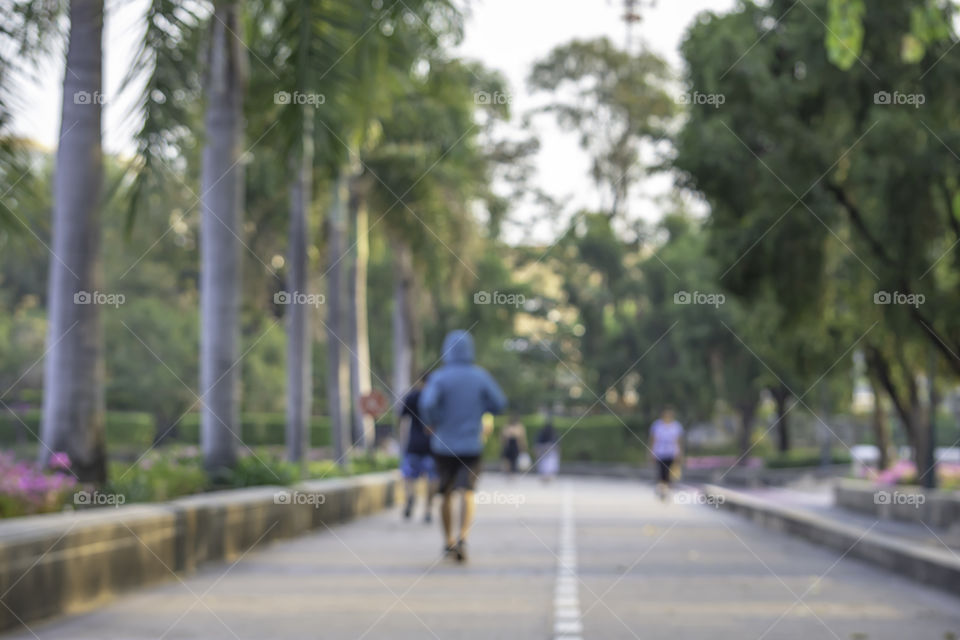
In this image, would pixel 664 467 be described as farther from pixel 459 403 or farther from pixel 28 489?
pixel 28 489

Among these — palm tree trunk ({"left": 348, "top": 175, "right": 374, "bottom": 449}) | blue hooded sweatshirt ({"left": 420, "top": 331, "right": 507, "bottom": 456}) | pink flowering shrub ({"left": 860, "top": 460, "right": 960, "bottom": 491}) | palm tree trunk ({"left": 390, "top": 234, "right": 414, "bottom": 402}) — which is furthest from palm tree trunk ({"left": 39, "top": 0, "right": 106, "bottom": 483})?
palm tree trunk ({"left": 390, "top": 234, "right": 414, "bottom": 402})

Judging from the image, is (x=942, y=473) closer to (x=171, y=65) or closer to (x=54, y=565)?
(x=171, y=65)

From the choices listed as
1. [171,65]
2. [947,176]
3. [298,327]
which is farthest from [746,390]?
[171,65]

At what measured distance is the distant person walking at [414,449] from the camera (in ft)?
64.0

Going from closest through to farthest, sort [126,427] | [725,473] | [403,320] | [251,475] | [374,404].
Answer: [251,475]
[374,404]
[403,320]
[725,473]
[126,427]

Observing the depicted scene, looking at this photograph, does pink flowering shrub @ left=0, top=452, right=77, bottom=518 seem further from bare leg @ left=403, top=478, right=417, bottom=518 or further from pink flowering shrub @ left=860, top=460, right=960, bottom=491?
pink flowering shrub @ left=860, top=460, right=960, bottom=491

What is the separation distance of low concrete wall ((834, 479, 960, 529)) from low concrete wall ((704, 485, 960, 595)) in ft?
6.38

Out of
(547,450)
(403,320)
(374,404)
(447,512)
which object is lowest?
(547,450)

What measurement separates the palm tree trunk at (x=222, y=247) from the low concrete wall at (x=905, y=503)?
29.3 feet

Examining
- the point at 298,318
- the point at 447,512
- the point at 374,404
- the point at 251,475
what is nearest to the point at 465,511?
the point at 447,512

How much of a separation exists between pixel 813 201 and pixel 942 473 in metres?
10.8

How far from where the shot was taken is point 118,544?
1134 centimetres

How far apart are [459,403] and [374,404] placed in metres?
16.7

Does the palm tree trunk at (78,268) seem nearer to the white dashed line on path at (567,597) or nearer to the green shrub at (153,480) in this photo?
the green shrub at (153,480)
